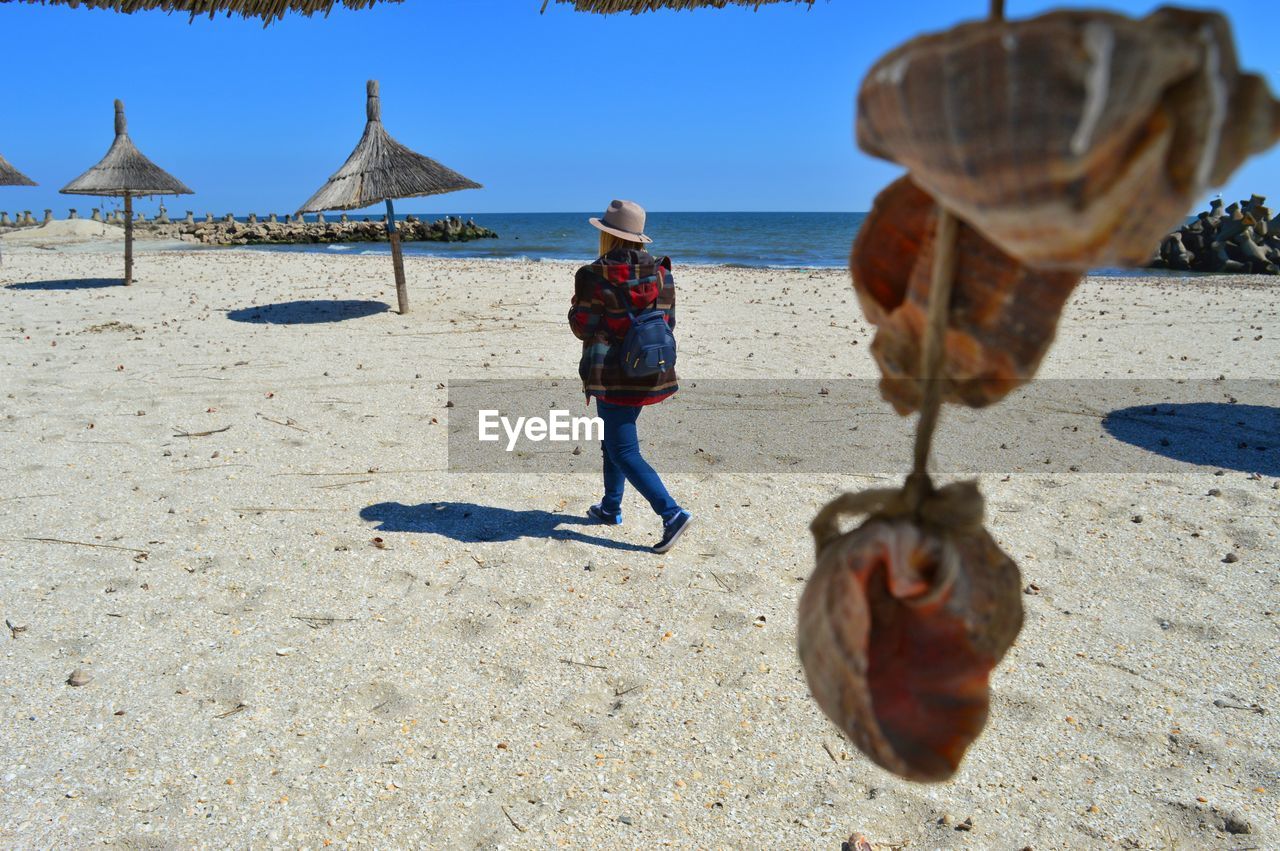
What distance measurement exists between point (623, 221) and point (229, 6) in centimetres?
206

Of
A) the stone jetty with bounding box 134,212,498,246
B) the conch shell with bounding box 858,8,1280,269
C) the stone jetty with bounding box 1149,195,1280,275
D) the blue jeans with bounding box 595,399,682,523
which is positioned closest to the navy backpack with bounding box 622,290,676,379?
the blue jeans with bounding box 595,399,682,523

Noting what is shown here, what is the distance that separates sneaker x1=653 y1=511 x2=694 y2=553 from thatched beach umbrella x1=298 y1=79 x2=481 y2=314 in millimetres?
8586

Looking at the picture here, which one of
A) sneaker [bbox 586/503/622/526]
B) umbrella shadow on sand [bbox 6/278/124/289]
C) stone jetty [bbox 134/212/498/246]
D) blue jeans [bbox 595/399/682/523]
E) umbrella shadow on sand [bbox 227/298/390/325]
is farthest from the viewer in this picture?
stone jetty [bbox 134/212/498/246]

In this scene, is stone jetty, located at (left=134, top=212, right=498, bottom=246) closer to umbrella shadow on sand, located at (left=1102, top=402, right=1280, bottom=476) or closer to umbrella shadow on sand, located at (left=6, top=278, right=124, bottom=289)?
umbrella shadow on sand, located at (left=6, top=278, right=124, bottom=289)

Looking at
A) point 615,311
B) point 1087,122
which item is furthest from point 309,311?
point 1087,122

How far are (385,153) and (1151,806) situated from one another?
1250 cm

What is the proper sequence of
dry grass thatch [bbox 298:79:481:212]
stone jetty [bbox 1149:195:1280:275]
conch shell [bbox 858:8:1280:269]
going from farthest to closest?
stone jetty [bbox 1149:195:1280:275] < dry grass thatch [bbox 298:79:481:212] < conch shell [bbox 858:8:1280:269]

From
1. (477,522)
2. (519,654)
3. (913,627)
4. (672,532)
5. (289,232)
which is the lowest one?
(519,654)

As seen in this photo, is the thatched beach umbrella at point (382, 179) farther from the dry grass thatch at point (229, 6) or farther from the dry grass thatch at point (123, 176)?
the dry grass thatch at point (229, 6)

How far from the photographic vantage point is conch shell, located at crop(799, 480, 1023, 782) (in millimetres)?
757

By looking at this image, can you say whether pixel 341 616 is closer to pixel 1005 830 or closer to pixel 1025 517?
pixel 1005 830

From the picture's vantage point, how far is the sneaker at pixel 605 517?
507 centimetres

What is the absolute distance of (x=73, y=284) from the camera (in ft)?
52.9

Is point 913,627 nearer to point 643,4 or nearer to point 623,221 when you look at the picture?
point 643,4
